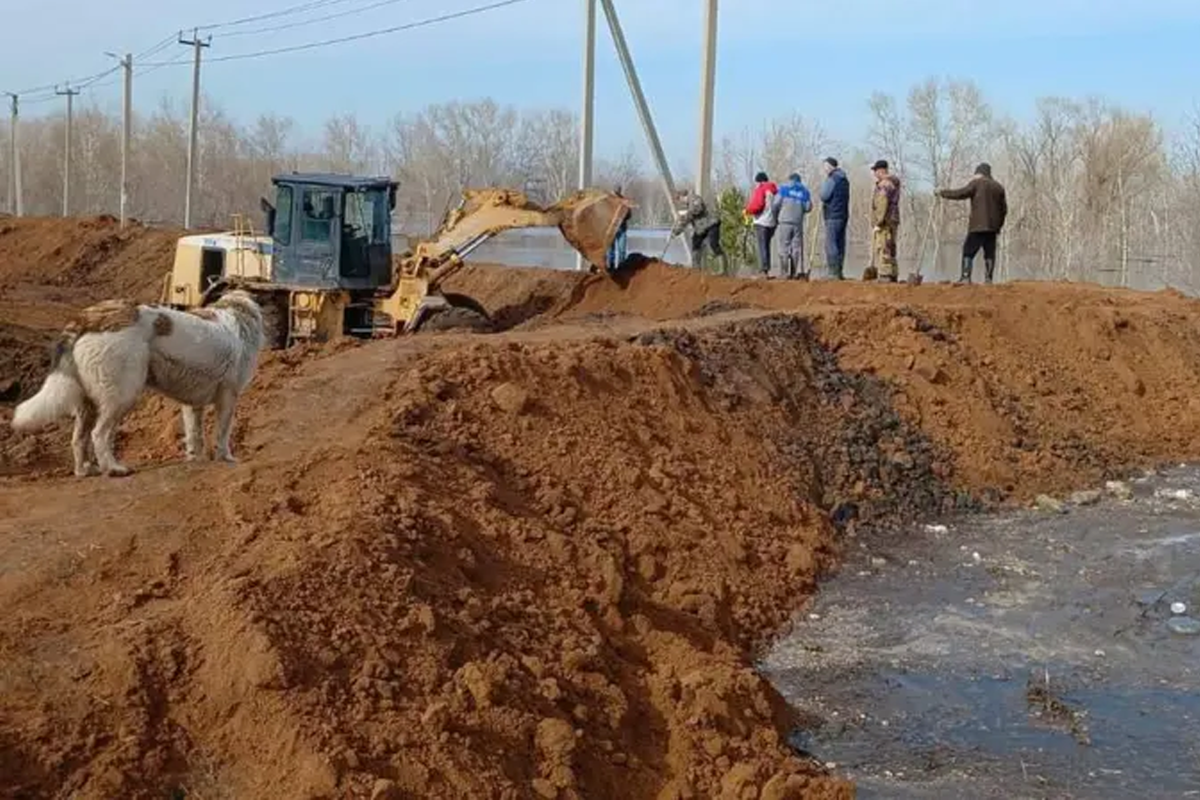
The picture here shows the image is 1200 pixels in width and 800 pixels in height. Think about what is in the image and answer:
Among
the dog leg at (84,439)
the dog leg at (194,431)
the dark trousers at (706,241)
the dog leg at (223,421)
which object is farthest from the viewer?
the dark trousers at (706,241)

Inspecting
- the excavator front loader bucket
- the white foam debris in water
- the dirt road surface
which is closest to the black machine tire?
the dirt road surface

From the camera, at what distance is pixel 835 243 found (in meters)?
19.3

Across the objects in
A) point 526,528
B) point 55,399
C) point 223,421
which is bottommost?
point 526,528

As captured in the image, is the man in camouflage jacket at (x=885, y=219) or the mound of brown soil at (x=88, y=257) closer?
the man in camouflage jacket at (x=885, y=219)

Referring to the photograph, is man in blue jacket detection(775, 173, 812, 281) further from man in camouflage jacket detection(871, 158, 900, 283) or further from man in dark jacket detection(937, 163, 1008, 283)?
man in dark jacket detection(937, 163, 1008, 283)

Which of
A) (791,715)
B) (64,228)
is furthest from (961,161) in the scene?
(791,715)

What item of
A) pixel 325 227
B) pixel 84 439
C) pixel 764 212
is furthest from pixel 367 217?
pixel 84 439

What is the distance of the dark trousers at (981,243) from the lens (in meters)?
18.6

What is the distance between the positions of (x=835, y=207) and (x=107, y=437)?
41.6ft

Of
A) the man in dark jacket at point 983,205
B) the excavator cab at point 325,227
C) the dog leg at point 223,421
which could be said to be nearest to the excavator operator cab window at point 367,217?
the excavator cab at point 325,227

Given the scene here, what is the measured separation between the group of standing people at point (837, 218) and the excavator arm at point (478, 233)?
4.56 feet

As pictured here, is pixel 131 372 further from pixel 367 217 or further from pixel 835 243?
pixel 835 243

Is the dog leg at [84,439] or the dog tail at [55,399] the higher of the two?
the dog tail at [55,399]

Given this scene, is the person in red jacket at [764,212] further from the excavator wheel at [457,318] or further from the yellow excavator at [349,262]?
the excavator wheel at [457,318]
